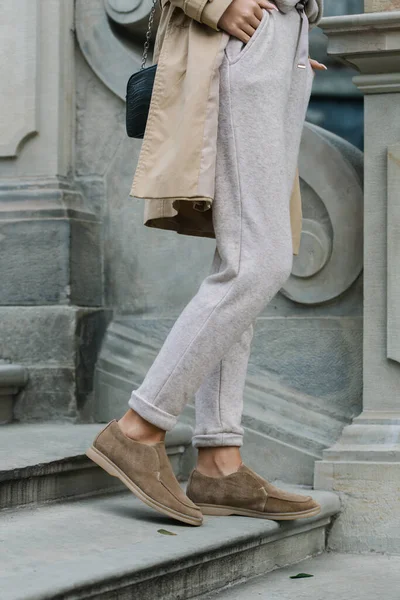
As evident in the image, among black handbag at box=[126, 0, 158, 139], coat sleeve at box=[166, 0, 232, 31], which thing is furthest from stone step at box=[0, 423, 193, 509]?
coat sleeve at box=[166, 0, 232, 31]

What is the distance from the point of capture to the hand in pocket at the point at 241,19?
2.54 metres

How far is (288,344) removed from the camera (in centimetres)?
351

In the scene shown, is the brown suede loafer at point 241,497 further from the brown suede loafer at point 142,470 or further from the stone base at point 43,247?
the stone base at point 43,247

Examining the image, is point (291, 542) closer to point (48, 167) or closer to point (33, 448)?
point (33, 448)

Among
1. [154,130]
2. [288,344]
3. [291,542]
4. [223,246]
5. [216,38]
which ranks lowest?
[291,542]

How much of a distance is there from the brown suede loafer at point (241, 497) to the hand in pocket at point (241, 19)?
3.44ft

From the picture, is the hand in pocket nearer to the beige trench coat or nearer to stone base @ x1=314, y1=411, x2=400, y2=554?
the beige trench coat

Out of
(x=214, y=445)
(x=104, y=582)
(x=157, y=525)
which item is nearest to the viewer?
(x=104, y=582)

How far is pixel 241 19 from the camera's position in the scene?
8.34ft

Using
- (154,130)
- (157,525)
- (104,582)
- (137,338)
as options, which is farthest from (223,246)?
(137,338)

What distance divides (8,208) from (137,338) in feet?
2.00

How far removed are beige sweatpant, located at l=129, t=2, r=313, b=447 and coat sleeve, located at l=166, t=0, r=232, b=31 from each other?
0.28ft

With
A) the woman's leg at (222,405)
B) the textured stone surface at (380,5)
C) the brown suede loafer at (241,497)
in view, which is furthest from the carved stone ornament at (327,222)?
the brown suede loafer at (241,497)

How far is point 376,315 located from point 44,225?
113 centimetres
